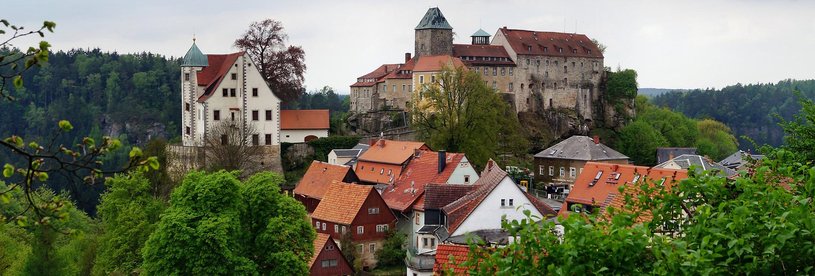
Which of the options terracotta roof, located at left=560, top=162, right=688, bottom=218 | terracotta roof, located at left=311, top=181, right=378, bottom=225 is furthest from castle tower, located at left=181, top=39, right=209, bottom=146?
terracotta roof, located at left=560, top=162, right=688, bottom=218

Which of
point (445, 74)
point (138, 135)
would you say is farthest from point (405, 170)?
point (138, 135)

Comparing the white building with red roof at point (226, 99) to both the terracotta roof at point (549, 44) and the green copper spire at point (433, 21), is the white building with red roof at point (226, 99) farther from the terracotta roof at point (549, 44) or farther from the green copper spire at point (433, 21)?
the terracotta roof at point (549, 44)

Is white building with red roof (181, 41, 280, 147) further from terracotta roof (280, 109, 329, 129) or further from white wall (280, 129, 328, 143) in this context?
terracotta roof (280, 109, 329, 129)

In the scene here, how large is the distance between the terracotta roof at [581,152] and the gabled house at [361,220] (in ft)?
66.2

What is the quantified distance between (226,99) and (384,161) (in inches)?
434

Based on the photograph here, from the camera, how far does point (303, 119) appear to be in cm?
6419

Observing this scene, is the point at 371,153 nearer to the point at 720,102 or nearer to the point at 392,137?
the point at 392,137

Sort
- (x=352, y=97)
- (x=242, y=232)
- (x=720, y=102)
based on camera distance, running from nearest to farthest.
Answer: (x=242, y=232) → (x=352, y=97) → (x=720, y=102)

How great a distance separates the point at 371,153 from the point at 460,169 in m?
8.52

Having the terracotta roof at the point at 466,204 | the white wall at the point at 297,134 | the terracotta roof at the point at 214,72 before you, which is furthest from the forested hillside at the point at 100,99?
the terracotta roof at the point at 466,204

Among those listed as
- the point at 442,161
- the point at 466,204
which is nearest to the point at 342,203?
the point at 442,161

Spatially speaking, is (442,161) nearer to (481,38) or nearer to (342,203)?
(342,203)

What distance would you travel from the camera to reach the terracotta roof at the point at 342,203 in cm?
4391

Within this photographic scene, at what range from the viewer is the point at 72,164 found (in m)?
7.78
